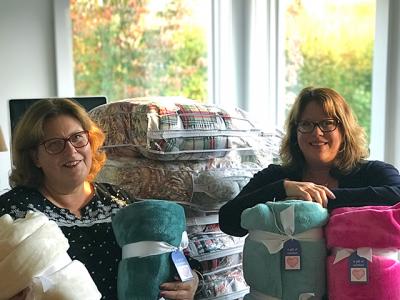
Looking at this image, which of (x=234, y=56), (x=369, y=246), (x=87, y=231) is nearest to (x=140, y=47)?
(x=234, y=56)

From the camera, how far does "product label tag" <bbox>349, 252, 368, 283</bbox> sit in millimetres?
1424

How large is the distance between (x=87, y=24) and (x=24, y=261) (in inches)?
79.3

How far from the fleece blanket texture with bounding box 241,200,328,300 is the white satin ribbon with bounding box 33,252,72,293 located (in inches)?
21.4

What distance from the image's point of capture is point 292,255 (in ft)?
4.98

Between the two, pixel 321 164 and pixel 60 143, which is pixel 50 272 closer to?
pixel 60 143

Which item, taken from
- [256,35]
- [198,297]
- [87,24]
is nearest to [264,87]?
[256,35]

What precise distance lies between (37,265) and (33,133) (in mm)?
452

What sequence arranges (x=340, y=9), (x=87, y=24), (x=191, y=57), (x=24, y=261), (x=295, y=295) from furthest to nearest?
1. (x=191, y=57)
2. (x=87, y=24)
3. (x=340, y=9)
4. (x=295, y=295)
5. (x=24, y=261)

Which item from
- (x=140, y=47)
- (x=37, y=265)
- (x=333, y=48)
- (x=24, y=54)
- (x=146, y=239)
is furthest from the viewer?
(x=140, y=47)

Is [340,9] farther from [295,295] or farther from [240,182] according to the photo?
[295,295]

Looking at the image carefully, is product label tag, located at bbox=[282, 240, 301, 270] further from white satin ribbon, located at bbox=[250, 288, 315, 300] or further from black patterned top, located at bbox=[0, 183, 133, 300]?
black patterned top, located at bbox=[0, 183, 133, 300]

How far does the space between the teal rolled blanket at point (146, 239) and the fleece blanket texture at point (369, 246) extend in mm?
445

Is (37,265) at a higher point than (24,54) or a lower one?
lower

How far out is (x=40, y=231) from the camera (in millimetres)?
1373
